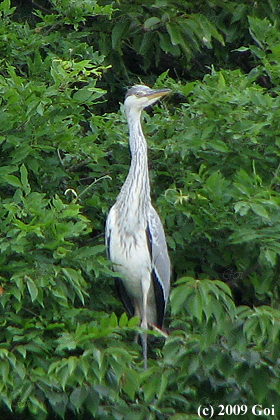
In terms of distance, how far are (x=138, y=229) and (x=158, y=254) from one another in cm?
18

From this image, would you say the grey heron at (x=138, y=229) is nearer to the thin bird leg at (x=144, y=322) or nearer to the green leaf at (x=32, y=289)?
the thin bird leg at (x=144, y=322)

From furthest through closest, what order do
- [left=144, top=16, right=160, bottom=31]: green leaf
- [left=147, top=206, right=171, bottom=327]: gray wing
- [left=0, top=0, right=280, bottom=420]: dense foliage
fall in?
[left=144, top=16, right=160, bottom=31]: green leaf, [left=147, top=206, right=171, bottom=327]: gray wing, [left=0, top=0, right=280, bottom=420]: dense foliage

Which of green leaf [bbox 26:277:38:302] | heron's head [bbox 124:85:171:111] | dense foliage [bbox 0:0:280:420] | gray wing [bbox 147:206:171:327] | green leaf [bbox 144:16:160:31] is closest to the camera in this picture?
dense foliage [bbox 0:0:280:420]

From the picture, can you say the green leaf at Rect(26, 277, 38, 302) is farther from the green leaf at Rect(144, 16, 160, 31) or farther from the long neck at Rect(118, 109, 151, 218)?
the green leaf at Rect(144, 16, 160, 31)

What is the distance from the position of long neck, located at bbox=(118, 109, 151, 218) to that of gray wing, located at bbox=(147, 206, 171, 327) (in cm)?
7

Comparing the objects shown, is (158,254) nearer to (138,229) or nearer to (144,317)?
(138,229)

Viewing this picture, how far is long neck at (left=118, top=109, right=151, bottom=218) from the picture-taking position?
16.5 feet

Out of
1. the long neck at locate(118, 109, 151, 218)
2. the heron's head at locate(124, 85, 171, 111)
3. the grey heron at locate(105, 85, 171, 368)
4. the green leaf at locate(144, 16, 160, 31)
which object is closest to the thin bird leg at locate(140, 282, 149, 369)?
the grey heron at locate(105, 85, 171, 368)

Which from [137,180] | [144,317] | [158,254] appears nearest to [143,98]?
[137,180]

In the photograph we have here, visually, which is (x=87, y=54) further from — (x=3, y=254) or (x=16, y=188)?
(x=3, y=254)

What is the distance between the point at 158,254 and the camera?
503cm

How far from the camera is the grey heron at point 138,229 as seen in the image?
503 centimetres

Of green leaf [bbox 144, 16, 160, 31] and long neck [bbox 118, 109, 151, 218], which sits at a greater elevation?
green leaf [bbox 144, 16, 160, 31]

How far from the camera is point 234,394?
363 cm
